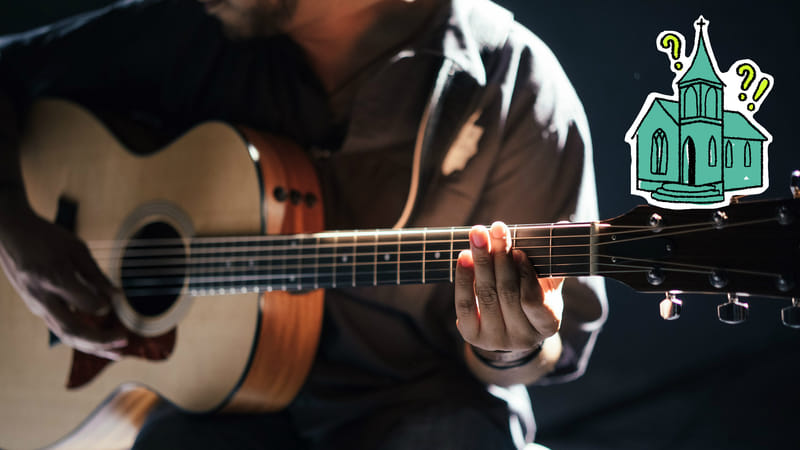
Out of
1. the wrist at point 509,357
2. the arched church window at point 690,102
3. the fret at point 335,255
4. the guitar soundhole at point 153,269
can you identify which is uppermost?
the arched church window at point 690,102

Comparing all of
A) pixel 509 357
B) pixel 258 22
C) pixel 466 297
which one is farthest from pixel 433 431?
pixel 258 22

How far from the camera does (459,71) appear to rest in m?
1.00

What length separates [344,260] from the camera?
2.98ft

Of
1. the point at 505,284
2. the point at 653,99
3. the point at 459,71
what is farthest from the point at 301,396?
the point at 653,99

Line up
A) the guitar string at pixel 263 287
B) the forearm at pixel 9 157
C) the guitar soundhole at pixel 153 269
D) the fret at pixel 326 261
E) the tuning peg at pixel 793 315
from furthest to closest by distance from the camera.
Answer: the forearm at pixel 9 157, the guitar soundhole at pixel 153 269, the fret at pixel 326 261, the guitar string at pixel 263 287, the tuning peg at pixel 793 315

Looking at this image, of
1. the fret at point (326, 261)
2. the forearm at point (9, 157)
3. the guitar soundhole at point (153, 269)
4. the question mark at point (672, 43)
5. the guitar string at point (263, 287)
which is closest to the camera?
the guitar string at point (263, 287)

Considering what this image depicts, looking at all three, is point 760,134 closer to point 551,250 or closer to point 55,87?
point 551,250

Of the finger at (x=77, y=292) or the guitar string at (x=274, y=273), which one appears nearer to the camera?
the guitar string at (x=274, y=273)

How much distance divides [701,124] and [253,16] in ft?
2.86

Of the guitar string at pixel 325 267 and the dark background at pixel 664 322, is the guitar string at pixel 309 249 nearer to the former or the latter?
the guitar string at pixel 325 267

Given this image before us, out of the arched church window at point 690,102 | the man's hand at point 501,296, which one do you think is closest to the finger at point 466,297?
the man's hand at point 501,296

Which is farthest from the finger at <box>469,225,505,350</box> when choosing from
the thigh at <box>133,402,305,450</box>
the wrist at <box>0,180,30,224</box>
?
the wrist at <box>0,180,30,224</box>

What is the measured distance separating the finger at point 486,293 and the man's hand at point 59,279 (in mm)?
685

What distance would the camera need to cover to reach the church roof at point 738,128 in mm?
711
